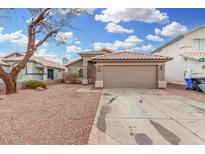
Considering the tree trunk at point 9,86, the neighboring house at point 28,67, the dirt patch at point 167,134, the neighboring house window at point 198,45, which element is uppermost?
the neighboring house window at point 198,45

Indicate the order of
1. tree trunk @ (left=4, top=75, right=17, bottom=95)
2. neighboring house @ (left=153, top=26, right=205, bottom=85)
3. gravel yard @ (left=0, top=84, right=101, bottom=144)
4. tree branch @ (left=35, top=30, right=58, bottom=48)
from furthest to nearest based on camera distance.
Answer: neighboring house @ (left=153, top=26, right=205, bottom=85) → tree branch @ (left=35, top=30, right=58, bottom=48) → tree trunk @ (left=4, top=75, right=17, bottom=95) → gravel yard @ (left=0, top=84, right=101, bottom=144)

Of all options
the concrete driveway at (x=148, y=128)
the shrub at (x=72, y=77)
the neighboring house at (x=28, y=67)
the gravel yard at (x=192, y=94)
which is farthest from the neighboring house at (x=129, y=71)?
the concrete driveway at (x=148, y=128)

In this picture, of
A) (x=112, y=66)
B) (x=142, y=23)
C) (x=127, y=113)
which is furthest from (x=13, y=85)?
(x=142, y=23)

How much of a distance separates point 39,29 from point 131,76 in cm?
852

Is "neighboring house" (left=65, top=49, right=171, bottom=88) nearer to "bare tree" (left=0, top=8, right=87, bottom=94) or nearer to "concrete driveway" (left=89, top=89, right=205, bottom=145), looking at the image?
"bare tree" (left=0, top=8, right=87, bottom=94)

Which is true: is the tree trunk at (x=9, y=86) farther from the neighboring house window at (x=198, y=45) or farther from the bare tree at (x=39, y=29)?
the neighboring house window at (x=198, y=45)

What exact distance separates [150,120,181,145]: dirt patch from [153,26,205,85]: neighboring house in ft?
41.9

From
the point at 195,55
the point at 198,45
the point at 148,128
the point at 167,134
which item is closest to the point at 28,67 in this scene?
the point at 195,55

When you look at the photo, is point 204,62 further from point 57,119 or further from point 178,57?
point 57,119

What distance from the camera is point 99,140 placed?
14.1ft

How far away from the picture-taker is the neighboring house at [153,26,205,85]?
54.1 feet

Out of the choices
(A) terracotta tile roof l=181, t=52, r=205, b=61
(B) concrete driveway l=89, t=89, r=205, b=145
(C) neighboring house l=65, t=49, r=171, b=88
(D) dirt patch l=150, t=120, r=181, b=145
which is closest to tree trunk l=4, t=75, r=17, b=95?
(C) neighboring house l=65, t=49, r=171, b=88

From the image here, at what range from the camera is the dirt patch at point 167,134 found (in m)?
4.31

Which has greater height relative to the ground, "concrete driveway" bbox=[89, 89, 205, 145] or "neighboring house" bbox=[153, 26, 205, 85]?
"neighboring house" bbox=[153, 26, 205, 85]
